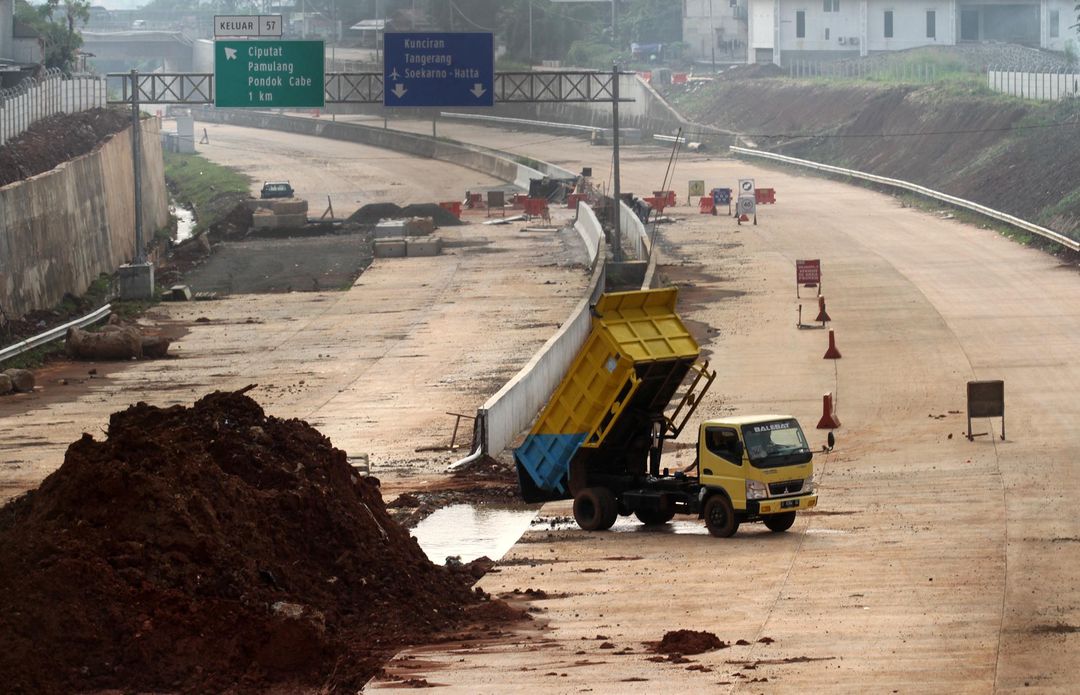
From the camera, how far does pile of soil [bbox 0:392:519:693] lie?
50.2 feet

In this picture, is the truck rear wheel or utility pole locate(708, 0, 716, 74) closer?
the truck rear wheel

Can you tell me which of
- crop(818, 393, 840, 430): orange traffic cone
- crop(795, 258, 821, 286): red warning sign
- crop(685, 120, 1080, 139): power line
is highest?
crop(685, 120, 1080, 139): power line

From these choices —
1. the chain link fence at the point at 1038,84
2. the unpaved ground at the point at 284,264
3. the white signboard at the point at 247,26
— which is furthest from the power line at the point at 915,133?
the white signboard at the point at 247,26

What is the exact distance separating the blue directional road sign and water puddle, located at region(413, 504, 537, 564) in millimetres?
31561

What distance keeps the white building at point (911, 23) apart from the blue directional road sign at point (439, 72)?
71662 mm

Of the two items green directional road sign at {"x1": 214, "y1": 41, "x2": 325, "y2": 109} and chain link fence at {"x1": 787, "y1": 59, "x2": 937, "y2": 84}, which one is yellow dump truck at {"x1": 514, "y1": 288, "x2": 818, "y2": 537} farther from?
chain link fence at {"x1": 787, "y1": 59, "x2": 937, "y2": 84}

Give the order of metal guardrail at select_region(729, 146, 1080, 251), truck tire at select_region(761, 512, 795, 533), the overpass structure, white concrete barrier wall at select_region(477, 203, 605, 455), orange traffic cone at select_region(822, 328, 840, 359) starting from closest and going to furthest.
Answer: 1. truck tire at select_region(761, 512, 795, 533)
2. white concrete barrier wall at select_region(477, 203, 605, 455)
3. orange traffic cone at select_region(822, 328, 840, 359)
4. metal guardrail at select_region(729, 146, 1080, 251)
5. the overpass structure

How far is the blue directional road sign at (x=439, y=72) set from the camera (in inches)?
2184

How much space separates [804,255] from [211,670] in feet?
149

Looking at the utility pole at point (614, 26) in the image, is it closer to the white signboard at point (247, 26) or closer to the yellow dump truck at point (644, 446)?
the white signboard at point (247, 26)

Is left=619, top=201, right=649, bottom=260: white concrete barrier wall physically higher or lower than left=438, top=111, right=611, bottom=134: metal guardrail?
lower

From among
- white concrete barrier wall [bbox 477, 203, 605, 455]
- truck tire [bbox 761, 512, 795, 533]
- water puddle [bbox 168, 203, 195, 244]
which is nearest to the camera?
truck tire [bbox 761, 512, 795, 533]

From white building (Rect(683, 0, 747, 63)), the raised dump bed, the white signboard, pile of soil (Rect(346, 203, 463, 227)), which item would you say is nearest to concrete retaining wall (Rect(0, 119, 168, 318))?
the white signboard

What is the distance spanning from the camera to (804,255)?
193 feet
